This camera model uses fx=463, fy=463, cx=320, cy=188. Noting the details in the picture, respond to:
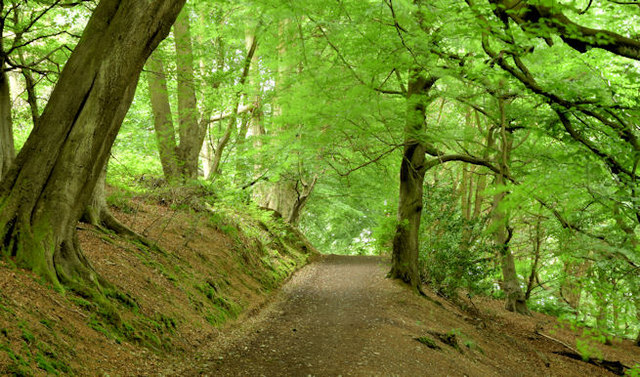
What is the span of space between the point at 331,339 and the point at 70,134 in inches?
180

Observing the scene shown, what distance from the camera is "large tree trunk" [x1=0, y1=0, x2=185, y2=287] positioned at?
4789mm

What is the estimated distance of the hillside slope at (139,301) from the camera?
3.93m

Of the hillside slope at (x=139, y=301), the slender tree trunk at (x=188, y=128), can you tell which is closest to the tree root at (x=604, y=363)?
the hillside slope at (x=139, y=301)

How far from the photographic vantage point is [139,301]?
595 cm

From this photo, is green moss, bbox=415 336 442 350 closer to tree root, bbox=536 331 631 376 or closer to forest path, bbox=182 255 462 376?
forest path, bbox=182 255 462 376

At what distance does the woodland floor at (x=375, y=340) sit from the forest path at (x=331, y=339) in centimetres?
1

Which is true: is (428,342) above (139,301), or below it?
below

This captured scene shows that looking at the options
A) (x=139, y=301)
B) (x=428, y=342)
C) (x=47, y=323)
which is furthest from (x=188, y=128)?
(x=47, y=323)

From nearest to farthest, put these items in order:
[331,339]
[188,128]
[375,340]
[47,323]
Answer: [47,323] < [375,340] < [331,339] < [188,128]

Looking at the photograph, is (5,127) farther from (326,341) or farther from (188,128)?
(188,128)

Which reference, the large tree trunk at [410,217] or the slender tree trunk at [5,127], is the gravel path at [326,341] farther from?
the slender tree trunk at [5,127]

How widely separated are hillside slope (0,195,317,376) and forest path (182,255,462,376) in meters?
0.55

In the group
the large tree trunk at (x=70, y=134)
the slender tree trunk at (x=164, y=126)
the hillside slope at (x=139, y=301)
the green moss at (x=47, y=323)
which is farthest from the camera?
the slender tree trunk at (x=164, y=126)

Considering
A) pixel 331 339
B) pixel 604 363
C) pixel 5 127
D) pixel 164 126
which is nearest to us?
pixel 5 127
